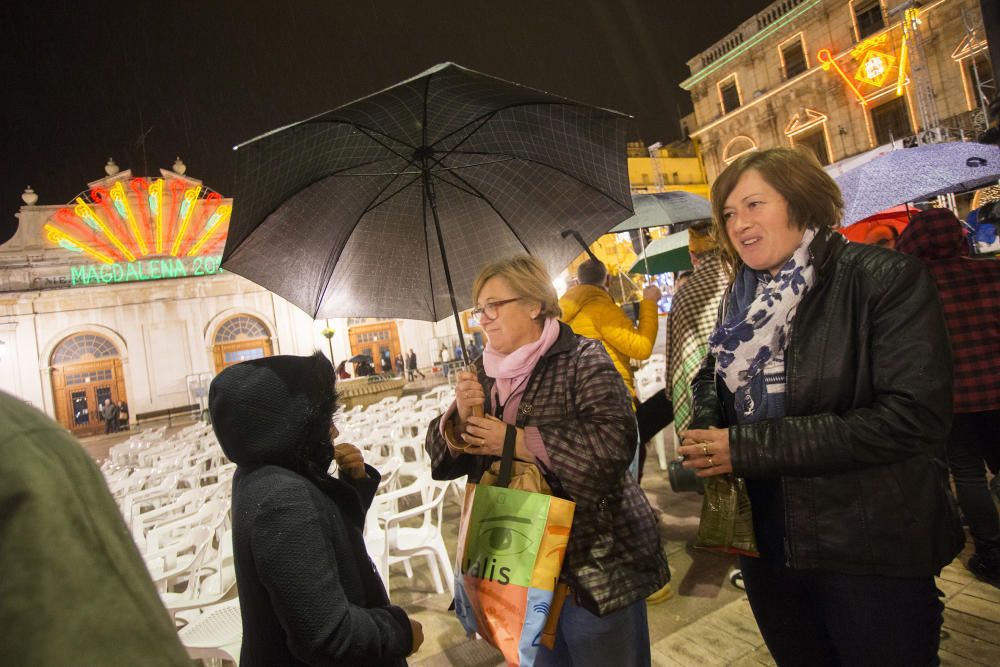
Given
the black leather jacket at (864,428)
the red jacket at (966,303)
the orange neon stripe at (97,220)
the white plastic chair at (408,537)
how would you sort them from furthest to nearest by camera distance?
the orange neon stripe at (97,220) < the white plastic chair at (408,537) < the red jacket at (966,303) < the black leather jacket at (864,428)

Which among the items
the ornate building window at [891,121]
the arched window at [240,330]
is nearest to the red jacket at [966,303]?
the ornate building window at [891,121]

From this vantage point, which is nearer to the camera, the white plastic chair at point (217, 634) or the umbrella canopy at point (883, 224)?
the white plastic chair at point (217, 634)

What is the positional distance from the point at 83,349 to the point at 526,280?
29.5 m

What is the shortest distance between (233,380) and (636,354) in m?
2.42

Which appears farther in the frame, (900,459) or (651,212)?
(651,212)

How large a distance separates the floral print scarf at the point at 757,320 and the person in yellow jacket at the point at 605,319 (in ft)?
5.42

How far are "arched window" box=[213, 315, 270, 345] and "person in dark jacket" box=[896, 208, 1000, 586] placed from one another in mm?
28494

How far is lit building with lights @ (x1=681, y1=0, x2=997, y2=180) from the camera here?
62.6ft

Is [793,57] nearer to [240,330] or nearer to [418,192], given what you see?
[418,192]

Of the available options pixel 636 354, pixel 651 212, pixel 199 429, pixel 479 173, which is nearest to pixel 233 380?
pixel 479 173

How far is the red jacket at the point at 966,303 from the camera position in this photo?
302 centimetres

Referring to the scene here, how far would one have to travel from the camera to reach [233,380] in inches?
56.2

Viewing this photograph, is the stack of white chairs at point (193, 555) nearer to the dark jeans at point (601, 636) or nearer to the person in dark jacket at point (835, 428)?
the dark jeans at point (601, 636)

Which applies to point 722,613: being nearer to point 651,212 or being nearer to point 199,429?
point 651,212
